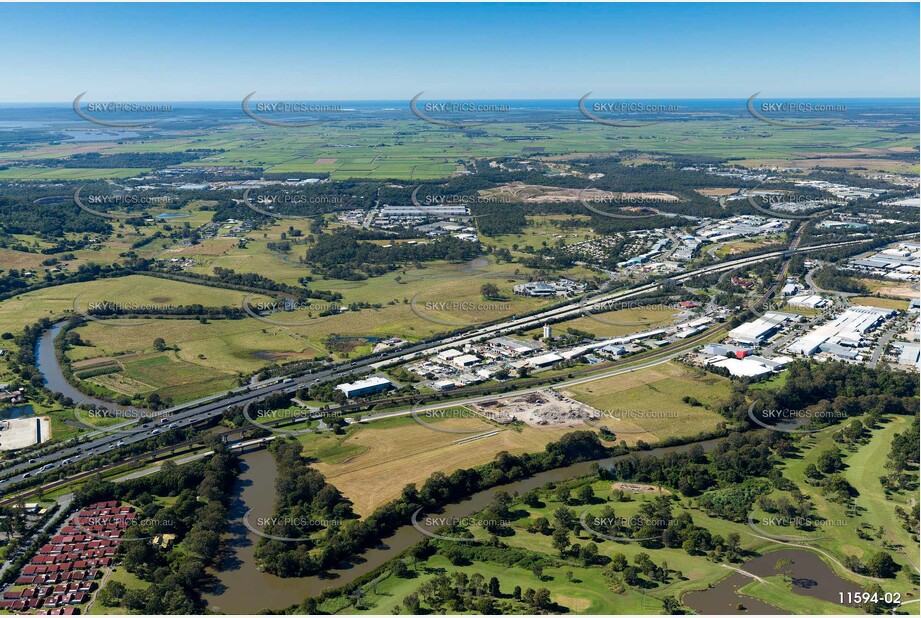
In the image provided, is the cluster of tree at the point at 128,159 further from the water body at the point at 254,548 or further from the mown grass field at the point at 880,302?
the mown grass field at the point at 880,302

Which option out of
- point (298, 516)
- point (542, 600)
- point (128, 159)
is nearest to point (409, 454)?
point (298, 516)

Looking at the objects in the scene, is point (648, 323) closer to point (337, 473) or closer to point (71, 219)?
point (337, 473)

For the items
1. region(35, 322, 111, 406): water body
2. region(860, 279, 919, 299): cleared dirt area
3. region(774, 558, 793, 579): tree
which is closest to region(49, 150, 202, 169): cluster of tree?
region(35, 322, 111, 406): water body

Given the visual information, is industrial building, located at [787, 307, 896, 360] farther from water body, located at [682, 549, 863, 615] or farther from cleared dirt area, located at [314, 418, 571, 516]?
water body, located at [682, 549, 863, 615]

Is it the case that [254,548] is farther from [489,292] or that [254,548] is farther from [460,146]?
[460,146]

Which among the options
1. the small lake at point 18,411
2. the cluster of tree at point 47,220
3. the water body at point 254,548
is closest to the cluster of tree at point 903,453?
the water body at point 254,548

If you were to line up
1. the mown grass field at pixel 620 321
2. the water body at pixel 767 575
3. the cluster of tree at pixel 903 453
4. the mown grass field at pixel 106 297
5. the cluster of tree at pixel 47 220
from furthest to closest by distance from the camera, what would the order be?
the cluster of tree at pixel 47 220, the mown grass field at pixel 106 297, the mown grass field at pixel 620 321, the cluster of tree at pixel 903 453, the water body at pixel 767 575
